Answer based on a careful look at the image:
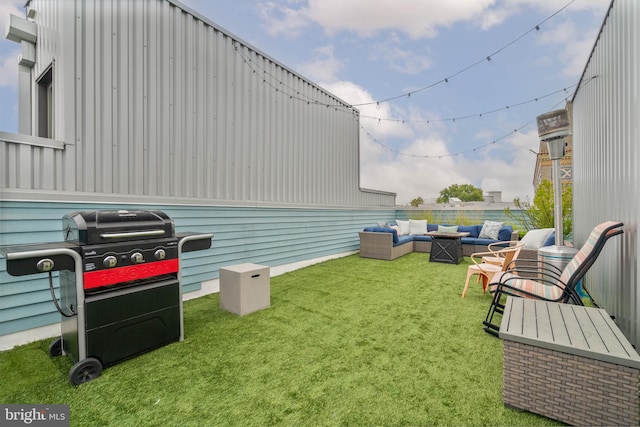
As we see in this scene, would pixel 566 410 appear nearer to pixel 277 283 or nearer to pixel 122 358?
pixel 122 358

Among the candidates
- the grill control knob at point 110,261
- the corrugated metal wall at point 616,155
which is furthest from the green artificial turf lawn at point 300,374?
the corrugated metal wall at point 616,155

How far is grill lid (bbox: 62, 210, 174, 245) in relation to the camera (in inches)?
85.0

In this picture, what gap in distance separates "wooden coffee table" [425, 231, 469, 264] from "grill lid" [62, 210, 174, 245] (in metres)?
5.97

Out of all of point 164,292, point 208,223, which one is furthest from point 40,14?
point 164,292

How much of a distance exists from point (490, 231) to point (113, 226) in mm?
8466

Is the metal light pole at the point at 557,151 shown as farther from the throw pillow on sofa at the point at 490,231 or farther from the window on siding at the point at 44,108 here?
the window on siding at the point at 44,108

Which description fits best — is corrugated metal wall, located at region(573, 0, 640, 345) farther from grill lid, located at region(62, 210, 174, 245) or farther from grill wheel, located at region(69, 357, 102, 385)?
grill wheel, located at region(69, 357, 102, 385)

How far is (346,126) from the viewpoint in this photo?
8086 millimetres

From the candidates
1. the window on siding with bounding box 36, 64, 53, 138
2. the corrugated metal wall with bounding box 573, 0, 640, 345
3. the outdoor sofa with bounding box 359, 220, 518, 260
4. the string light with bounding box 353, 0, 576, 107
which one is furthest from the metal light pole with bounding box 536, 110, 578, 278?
the window on siding with bounding box 36, 64, 53, 138

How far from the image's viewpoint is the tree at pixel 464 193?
50.1m

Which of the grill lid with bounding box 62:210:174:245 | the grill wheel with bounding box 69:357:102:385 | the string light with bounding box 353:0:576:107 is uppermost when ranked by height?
the string light with bounding box 353:0:576:107

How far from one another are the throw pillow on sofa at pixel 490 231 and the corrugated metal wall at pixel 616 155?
3.73m

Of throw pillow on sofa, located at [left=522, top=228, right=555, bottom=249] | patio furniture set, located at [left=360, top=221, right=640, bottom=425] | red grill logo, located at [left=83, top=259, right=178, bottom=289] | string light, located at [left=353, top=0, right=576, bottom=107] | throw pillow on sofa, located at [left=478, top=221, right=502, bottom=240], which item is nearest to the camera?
patio furniture set, located at [left=360, top=221, right=640, bottom=425]

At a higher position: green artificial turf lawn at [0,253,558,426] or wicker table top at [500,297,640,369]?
wicker table top at [500,297,640,369]
